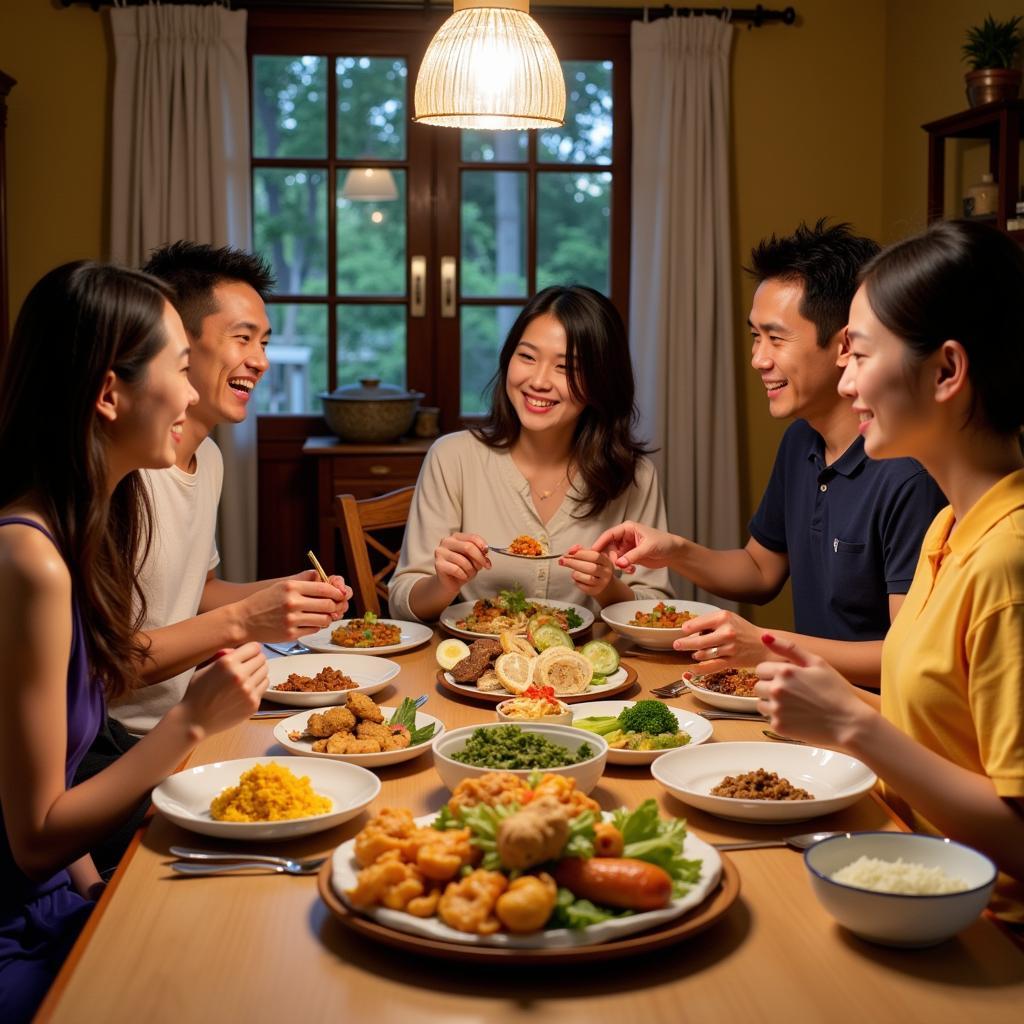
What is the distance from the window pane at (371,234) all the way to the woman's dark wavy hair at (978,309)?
3.97 meters

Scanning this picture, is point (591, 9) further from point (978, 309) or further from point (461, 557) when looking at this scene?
point (978, 309)

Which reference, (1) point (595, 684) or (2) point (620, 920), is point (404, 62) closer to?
(1) point (595, 684)

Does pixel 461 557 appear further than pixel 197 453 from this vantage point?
No

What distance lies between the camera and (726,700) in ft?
6.66

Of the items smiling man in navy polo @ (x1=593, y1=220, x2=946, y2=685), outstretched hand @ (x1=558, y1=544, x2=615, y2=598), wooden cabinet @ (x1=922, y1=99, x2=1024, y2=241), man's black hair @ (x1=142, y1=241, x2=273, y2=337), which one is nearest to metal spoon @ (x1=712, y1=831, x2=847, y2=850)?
smiling man in navy polo @ (x1=593, y1=220, x2=946, y2=685)

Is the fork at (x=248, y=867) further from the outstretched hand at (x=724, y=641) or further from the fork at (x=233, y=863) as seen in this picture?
the outstretched hand at (x=724, y=641)

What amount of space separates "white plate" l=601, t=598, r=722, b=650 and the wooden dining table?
3.28ft

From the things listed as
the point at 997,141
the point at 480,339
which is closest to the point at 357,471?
the point at 480,339

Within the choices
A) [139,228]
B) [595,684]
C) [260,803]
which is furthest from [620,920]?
[139,228]

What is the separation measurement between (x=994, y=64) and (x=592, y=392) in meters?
2.07

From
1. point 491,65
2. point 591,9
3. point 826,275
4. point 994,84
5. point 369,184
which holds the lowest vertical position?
point 826,275

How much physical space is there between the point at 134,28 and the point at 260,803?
14.1ft

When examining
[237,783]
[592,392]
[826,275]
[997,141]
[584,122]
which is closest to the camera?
[237,783]

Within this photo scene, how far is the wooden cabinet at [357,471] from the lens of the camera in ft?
15.9
